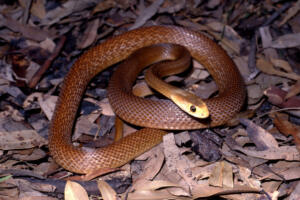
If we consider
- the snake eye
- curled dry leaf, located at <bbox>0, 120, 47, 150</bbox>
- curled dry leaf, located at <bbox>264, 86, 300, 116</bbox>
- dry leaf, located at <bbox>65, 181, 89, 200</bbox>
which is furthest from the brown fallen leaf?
curled dry leaf, located at <bbox>0, 120, 47, 150</bbox>

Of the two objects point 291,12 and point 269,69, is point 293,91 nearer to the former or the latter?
point 269,69

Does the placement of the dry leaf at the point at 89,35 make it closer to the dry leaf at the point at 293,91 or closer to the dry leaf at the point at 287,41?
the dry leaf at the point at 287,41

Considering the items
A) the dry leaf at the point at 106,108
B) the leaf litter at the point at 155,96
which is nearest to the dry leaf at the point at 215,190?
the leaf litter at the point at 155,96

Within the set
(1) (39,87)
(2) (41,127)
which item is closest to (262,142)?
(2) (41,127)

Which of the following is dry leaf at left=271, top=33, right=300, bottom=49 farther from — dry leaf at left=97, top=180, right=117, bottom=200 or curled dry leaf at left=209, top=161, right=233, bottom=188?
dry leaf at left=97, top=180, right=117, bottom=200

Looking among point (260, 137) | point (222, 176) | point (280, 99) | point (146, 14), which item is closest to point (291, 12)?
point (280, 99)

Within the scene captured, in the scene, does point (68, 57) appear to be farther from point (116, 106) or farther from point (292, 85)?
point (292, 85)
